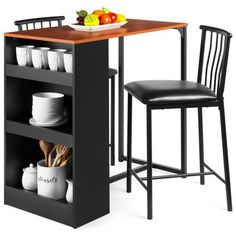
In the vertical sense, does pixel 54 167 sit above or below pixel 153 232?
above

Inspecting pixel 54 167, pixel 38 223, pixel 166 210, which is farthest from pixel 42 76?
pixel 166 210

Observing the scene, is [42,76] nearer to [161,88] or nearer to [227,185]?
[161,88]

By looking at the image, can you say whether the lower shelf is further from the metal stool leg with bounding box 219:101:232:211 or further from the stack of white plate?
the metal stool leg with bounding box 219:101:232:211

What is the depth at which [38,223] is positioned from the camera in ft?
14.8

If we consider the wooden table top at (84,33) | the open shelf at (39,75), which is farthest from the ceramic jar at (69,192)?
the wooden table top at (84,33)

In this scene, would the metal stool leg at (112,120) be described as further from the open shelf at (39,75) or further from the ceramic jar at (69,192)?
the ceramic jar at (69,192)

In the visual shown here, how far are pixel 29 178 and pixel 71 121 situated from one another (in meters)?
0.46

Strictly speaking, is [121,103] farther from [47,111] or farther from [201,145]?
[47,111]

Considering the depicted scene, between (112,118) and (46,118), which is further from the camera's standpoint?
(112,118)

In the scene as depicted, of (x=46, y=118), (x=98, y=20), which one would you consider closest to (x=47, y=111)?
(x=46, y=118)

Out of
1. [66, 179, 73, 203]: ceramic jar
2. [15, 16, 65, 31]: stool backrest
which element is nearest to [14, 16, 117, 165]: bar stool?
[15, 16, 65, 31]: stool backrest

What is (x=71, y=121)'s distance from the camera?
4.66 meters

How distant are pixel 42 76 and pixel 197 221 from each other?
1.31 metres

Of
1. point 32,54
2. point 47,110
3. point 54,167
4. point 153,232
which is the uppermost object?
point 32,54
